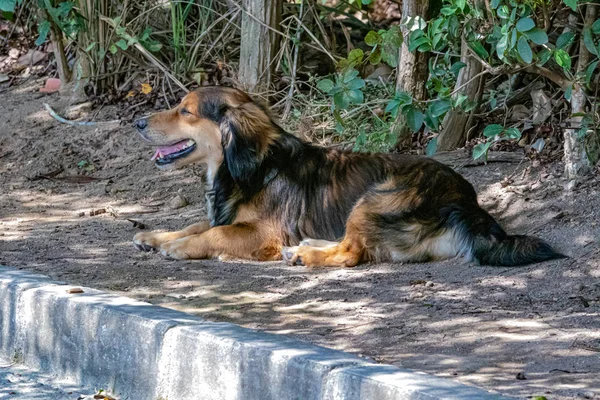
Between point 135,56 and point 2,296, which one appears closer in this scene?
point 2,296

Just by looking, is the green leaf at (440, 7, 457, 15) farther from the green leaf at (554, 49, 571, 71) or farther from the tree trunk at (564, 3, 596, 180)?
the tree trunk at (564, 3, 596, 180)

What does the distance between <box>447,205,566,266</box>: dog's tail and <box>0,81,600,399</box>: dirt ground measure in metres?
0.08

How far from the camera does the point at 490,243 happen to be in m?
5.92

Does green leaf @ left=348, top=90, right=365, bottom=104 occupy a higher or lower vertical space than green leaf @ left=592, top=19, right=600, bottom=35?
lower

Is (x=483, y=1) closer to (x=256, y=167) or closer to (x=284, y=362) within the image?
(x=256, y=167)

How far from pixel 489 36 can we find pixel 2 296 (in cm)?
326

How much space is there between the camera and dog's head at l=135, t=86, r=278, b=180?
21.5ft

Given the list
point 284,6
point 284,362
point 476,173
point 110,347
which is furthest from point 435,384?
point 284,6

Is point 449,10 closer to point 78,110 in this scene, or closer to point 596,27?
point 596,27

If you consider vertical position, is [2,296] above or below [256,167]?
below

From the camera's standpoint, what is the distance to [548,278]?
5.52m

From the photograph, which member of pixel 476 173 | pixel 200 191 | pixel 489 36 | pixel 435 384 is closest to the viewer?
pixel 435 384

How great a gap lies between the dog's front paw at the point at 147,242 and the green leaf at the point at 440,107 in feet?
6.35

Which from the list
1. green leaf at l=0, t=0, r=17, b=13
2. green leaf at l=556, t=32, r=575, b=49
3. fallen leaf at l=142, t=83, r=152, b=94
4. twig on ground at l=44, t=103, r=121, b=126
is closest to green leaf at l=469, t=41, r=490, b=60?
green leaf at l=556, t=32, r=575, b=49
